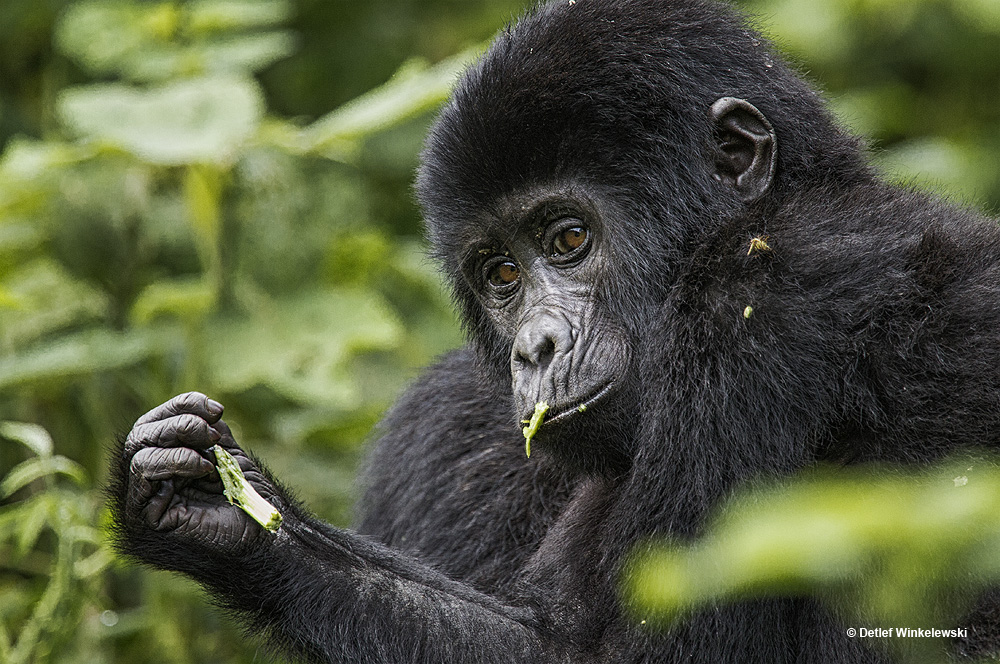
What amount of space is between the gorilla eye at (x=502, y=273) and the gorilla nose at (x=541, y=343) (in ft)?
1.09

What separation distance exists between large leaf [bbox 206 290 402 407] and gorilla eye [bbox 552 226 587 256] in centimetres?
174

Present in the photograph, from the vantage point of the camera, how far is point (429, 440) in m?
3.75

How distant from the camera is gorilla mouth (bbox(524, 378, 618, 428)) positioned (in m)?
2.87

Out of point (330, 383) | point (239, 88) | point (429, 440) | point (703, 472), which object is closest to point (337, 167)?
point (239, 88)

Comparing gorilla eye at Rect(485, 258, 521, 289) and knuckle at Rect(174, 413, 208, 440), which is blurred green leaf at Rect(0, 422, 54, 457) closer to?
knuckle at Rect(174, 413, 208, 440)

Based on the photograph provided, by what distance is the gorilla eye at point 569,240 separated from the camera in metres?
3.16

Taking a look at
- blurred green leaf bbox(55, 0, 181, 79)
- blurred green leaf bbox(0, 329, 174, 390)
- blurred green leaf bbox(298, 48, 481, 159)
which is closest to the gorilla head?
blurred green leaf bbox(298, 48, 481, 159)

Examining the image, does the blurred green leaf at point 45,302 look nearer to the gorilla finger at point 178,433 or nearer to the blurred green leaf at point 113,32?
the blurred green leaf at point 113,32

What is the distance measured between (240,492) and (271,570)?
8.0 inches

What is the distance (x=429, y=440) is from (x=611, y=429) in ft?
3.21

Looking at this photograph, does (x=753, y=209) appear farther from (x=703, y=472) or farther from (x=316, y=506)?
(x=316, y=506)

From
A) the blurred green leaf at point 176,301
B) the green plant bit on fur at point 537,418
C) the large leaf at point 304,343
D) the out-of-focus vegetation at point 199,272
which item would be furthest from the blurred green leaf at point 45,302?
the green plant bit on fur at point 537,418

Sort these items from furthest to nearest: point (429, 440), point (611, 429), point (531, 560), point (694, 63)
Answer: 1. point (429, 440)
2. point (531, 560)
3. point (694, 63)
4. point (611, 429)

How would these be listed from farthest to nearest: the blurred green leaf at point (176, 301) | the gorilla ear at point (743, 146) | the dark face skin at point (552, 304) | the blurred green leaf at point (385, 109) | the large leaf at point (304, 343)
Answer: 1. the blurred green leaf at point (176, 301)
2. the large leaf at point (304, 343)
3. the blurred green leaf at point (385, 109)
4. the gorilla ear at point (743, 146)
5. the dark face skin at point (552, 304)
